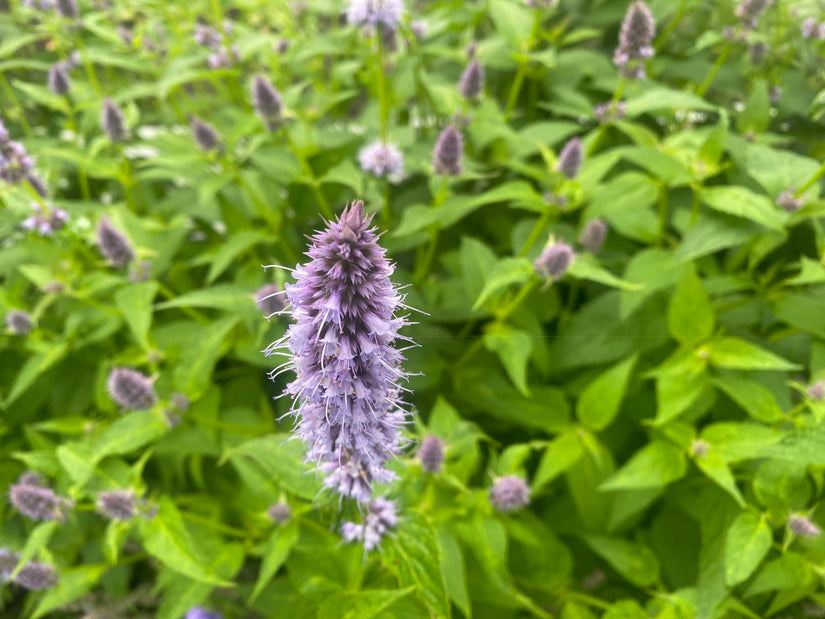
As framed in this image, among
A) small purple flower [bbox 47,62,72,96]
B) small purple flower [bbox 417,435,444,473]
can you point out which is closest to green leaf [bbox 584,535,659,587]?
small purple flower [bbox 417,435,444,473]

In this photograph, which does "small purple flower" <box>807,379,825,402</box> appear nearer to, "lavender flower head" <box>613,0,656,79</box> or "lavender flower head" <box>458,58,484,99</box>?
"lavender flower head" <box>613,0,656,79</box>

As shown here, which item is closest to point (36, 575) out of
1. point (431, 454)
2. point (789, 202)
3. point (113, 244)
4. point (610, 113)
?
point (113, 244)

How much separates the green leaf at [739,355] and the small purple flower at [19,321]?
105 inches

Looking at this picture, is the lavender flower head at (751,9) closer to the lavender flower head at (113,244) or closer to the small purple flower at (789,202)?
the small purple flower at (789,202)

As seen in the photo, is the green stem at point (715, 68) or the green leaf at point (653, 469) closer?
the green leaf at point (653, 469)

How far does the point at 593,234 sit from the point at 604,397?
2.09ft

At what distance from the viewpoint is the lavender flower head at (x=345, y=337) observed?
775mm

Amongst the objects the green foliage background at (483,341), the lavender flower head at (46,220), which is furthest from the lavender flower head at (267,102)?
the lavender flower head at (46,220)

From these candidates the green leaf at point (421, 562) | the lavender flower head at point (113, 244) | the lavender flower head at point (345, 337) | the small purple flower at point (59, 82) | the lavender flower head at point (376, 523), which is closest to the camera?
the lavender flower head at point (345, 337)

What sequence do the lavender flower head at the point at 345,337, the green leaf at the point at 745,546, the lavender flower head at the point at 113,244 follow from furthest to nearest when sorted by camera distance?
the lavender flower head at the point at 113,244, the green leaf at the point at 745,546, the lavender flower head at the point at 345,337

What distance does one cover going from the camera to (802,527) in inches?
59.9

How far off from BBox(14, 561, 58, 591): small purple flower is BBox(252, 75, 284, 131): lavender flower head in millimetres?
1856

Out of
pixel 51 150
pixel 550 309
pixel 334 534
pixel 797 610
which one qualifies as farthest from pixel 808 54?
pixel 51 150

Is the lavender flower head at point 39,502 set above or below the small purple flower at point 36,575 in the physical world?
above
